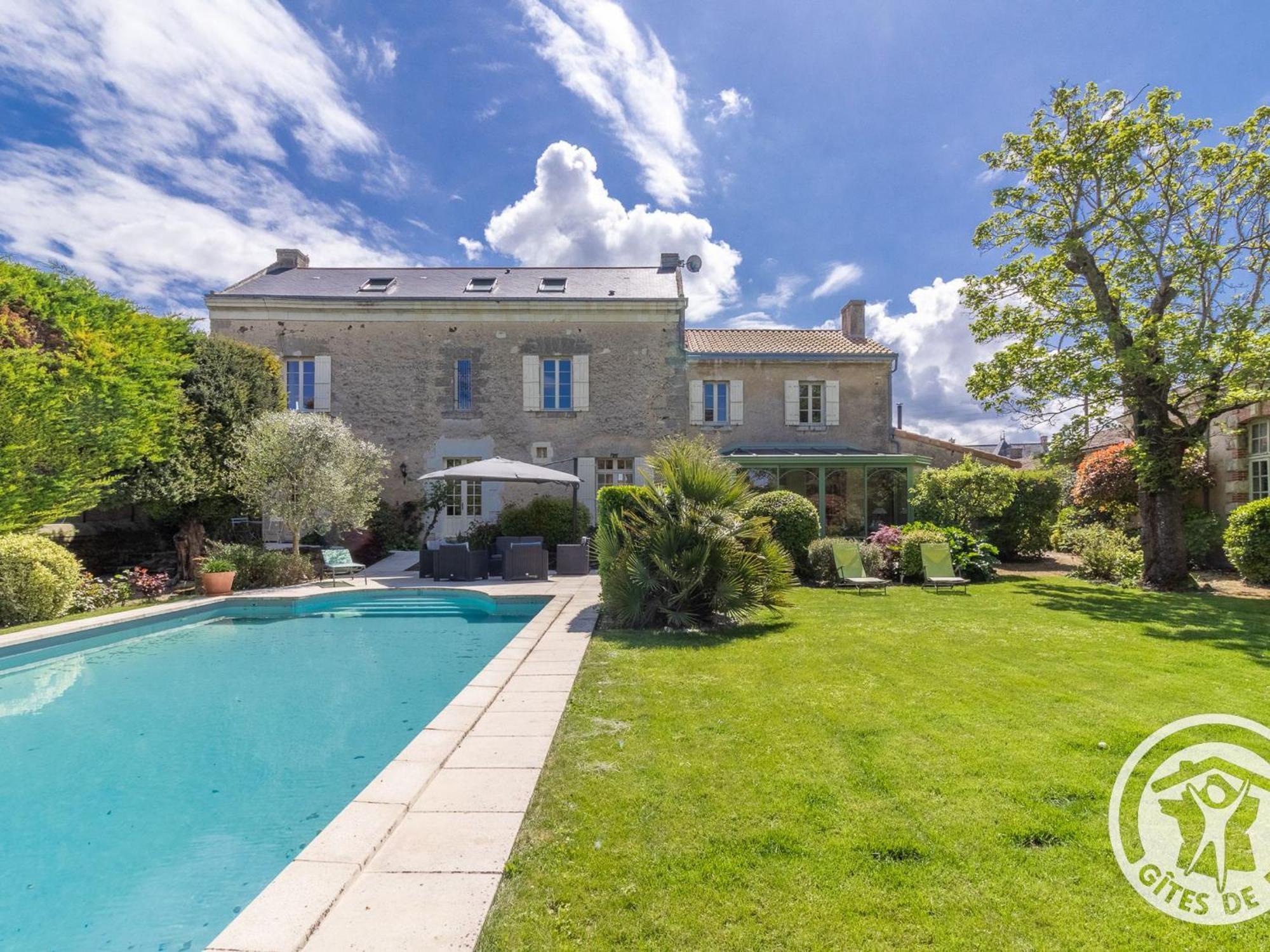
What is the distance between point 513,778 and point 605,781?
467 millimetres

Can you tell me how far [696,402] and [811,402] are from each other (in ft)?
11.1

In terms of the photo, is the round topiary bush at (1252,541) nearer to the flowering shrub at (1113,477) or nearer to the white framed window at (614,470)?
the flowering shrub at (1113,477)

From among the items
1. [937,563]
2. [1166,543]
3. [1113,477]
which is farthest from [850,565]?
[1113,477]

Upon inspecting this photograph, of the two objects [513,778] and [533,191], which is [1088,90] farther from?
[513,778]

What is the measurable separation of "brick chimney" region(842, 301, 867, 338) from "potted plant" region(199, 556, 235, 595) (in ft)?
57.5

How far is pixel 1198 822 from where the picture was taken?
8.33ft

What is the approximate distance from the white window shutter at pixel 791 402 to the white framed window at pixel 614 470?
464 centimetres

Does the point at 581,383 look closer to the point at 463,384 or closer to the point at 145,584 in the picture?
the point at 463,384

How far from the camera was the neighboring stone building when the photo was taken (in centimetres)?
1642

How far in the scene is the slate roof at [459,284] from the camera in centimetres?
1661

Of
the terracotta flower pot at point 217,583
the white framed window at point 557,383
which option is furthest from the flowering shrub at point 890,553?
the terracotta flower pot at point 217,583

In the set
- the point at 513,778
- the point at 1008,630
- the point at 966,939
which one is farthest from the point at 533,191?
the point at 966,939

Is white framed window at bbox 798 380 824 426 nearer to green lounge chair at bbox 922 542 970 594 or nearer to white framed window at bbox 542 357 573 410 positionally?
white framed window at bbox 542 357 573 410

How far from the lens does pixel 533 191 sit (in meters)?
15.8
